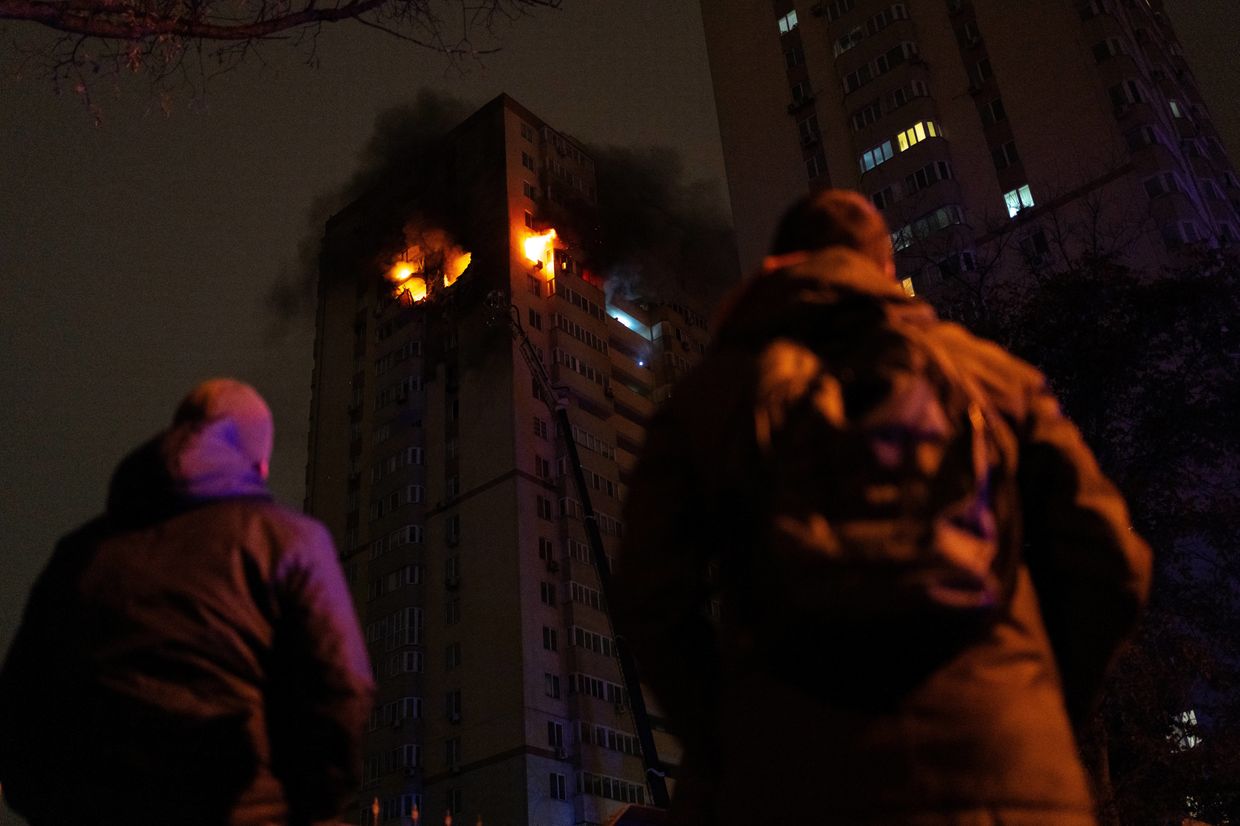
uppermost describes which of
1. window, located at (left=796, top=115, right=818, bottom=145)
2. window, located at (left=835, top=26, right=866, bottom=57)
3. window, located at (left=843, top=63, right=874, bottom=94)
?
window, located at (left=835, top=26, right=866, bottom=57)

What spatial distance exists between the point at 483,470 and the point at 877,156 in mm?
26477

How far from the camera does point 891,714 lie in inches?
78.1

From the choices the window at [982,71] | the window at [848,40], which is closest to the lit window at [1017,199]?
the window at [982,71]

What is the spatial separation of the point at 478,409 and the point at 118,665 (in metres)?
57.3

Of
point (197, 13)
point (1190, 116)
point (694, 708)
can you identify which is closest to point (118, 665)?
point (694, 708)

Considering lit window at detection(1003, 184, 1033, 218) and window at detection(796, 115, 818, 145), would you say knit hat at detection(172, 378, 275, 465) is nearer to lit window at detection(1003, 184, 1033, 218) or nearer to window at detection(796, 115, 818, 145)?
lit window at detection(1003, 184, 1033, 218)

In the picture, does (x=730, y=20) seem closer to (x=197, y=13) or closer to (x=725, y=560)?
(x=197, y=13)

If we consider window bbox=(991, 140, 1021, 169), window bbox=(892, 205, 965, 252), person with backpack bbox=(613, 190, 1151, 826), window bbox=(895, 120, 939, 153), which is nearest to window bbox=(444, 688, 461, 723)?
window bbox=(892, 205, 965, 252)

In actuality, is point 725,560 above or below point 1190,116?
below

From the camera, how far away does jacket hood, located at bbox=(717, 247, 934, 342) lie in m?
2.32

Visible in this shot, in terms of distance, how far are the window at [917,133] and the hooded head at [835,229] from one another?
4713cm

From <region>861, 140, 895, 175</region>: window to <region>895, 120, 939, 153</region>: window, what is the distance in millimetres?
649

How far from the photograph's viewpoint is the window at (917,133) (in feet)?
153

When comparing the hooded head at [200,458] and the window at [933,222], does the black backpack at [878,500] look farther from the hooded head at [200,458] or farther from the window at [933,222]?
the window at [933,222]
